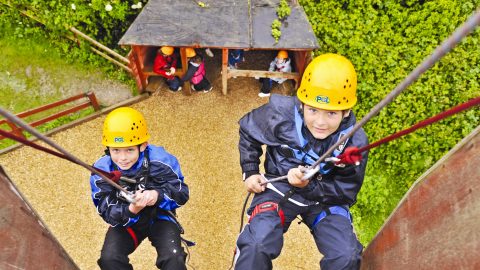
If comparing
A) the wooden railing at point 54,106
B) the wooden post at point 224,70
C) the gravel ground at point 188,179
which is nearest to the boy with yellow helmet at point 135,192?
the gravel ground at point 188,179

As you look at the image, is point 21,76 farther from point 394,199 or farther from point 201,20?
point 394,199

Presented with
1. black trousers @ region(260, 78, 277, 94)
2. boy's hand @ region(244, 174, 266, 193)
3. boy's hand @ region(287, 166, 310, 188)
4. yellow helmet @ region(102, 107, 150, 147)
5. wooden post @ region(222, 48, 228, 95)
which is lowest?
black trousers @ region(260, 78, 277, 94)

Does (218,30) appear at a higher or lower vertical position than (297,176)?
lower

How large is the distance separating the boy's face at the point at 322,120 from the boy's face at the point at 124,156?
173 cm

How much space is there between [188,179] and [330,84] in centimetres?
436

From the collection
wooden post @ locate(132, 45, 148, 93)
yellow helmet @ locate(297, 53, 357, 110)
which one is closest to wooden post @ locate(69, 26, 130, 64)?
wooden post @ locate(132, 45, 148, 93)

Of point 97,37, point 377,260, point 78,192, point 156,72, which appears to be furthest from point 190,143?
point 377,260

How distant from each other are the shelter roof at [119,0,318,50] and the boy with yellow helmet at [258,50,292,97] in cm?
71

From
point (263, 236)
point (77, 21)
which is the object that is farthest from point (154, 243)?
point (77, 21)

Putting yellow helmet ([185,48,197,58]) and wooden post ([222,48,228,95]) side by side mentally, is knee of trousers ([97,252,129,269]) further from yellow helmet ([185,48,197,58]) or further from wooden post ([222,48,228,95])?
yellow helmet ([185,48,197,58])

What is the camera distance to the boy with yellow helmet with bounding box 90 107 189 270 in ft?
12.5

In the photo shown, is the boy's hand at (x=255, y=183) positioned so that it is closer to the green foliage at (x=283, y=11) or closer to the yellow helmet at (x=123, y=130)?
the yellow helmet at (x=123, y=130)

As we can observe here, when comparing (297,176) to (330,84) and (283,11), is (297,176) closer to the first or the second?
(330,84)

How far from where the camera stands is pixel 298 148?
3.49m
